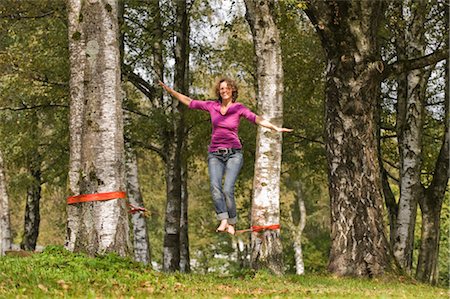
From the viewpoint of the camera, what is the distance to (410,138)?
921 inches

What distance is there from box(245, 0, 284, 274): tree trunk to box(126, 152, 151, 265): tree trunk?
1196cm

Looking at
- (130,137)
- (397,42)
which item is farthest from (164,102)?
(397,42)

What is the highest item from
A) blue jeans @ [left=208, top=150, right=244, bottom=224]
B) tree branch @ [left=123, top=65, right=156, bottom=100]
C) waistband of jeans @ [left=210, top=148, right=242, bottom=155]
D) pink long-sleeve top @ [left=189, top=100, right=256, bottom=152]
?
tree branch @ [left=123, top=65, right=156, bottom=100]

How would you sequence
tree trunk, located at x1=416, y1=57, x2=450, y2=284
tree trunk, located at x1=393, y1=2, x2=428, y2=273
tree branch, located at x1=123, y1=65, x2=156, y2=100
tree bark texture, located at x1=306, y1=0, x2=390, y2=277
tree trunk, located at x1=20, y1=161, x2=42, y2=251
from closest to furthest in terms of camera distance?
tree bark texture, located at x1=306, y1=0, x2=390, y2=277
tree trunk, located at x1=393, y1=2, x2=428, y2=273
tree trunk, located at x1=416, y1=57, x2=450, y2=284
tree branch, located at x1=123, y1=65, x2=156, y2=100
tree trunk, located at x1=20, y1=161, x2=42, y2=251

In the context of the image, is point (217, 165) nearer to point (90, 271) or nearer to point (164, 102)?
point (90, 271)

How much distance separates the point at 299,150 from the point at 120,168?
19098mm

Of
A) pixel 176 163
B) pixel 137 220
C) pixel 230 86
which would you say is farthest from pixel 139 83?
pixel 230 86

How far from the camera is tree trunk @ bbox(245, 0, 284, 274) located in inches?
517

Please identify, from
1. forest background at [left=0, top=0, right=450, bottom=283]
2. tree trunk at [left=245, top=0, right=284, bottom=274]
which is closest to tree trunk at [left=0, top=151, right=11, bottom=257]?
forest background at [left=0, top=0, right=450, bottom=283]

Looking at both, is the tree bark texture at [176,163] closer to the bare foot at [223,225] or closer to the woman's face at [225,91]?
the bare foot at [223,225]

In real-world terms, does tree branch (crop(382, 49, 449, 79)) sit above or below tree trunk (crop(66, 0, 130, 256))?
above

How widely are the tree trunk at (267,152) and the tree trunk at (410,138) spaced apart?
967 cm

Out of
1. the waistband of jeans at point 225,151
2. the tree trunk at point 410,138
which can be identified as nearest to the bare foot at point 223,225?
the waistband of jeans at point 225,151

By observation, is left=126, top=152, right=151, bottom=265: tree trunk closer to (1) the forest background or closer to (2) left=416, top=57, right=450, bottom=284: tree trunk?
(1) the forest background
